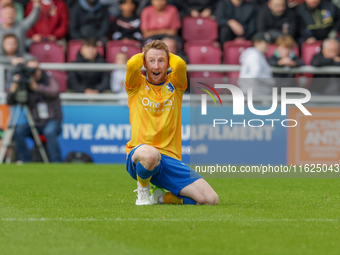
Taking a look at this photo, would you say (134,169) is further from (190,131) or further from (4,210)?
(190,131)

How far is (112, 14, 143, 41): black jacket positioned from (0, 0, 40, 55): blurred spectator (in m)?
1.93

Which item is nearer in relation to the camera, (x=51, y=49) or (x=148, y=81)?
(x=148, y=81)

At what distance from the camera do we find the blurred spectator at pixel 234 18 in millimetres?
14547

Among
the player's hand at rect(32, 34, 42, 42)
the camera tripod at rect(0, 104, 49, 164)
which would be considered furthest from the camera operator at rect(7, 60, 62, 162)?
the player's hand at rect(32, 34, 42, 42)

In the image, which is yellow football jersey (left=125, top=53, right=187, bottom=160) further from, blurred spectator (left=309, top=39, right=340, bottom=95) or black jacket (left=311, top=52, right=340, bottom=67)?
black jacket (left=311, top=52, right=340, bottom=67)

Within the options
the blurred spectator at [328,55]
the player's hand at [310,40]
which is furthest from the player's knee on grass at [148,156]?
the player's hand at [310,40]

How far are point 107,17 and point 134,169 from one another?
29.4 ft

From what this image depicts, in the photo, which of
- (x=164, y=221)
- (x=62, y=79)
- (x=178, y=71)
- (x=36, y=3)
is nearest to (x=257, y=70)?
(x=62, y=79)

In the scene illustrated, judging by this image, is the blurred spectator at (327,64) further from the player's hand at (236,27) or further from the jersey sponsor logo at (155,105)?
the jersey sponsor logo at (155,105)

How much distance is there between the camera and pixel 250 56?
1272 cm

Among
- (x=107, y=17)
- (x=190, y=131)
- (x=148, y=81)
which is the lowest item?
(x=190, y=131)

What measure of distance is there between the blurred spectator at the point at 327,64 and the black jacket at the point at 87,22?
16.5 ft

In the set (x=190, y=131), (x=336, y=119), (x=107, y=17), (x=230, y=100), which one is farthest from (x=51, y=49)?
(x=336, y=119)

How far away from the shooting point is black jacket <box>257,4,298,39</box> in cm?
1453
